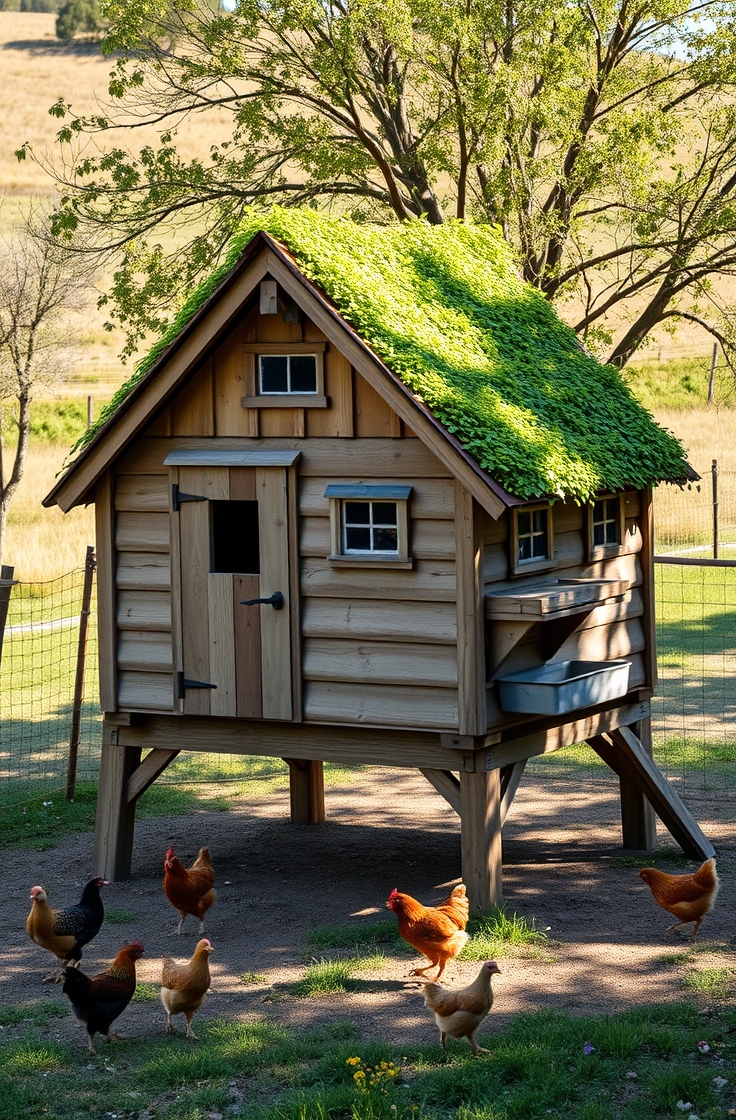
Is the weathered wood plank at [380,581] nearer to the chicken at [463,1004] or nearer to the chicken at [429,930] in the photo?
the chicken at [429,930]

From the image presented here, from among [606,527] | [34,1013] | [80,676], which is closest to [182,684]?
[34,1013]

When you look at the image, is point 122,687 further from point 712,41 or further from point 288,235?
point 712,41

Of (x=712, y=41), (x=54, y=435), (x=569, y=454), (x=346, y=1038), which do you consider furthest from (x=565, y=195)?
(x=54, y=435)

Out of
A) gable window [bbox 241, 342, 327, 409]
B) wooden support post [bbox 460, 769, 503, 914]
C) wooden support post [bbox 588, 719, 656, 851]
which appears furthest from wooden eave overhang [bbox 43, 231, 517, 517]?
wooden support post [bbox 588, 719, 656, 851]

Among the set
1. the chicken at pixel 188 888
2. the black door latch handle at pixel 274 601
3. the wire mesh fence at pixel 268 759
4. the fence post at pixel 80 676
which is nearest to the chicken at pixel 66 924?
the chicken at pixel 188 888

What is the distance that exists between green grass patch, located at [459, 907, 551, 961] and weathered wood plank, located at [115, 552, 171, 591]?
11.3 ft

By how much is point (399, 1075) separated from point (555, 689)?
3.02m

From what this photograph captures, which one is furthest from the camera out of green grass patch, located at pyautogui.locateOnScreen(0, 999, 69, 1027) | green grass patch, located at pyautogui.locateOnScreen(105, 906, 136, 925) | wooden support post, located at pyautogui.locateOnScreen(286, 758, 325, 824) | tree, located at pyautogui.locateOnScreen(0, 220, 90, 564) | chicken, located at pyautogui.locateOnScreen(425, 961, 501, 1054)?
tree, located at pyautogui.locateOnScreen(0, 220, 90, 564)

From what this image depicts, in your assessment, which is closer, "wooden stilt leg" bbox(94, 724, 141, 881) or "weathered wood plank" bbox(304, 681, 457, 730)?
"weathered wood plank" bbox(304, 681, 457, 730)

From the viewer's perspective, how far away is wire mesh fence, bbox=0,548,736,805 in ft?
47.5

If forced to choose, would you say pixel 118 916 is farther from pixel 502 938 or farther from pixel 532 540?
pixel 532 540

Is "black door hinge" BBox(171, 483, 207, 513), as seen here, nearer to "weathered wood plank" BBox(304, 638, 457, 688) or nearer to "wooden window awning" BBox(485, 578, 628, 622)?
"weathered wood plank" BBox(304, 638, 457, 688)

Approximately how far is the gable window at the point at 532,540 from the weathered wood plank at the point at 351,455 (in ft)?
2.55

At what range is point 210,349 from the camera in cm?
980
